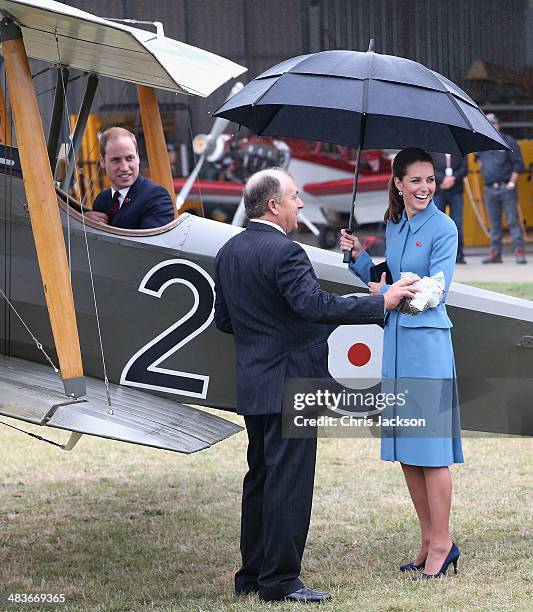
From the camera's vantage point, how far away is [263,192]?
4195 mm

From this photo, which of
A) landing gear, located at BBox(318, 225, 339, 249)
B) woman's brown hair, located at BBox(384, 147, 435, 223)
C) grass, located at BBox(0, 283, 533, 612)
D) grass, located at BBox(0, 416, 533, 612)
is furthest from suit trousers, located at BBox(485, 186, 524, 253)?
woman's brown hair, located at BBox(384, 147, 435, 223)

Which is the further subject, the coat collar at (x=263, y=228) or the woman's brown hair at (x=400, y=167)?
the woman's brown hair at (x=400, y=167)

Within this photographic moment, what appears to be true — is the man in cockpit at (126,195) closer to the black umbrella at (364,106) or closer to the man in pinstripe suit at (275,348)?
the black umbrella at (364,106)

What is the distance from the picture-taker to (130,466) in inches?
285

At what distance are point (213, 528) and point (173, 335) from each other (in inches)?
47.6

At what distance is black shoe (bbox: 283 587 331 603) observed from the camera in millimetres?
4223

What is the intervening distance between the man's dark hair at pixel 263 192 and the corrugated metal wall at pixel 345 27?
397 inches

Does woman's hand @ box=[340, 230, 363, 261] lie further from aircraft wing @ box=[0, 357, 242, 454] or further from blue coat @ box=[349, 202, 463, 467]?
aircraft wing @ box=[0, 357, 242, 454]

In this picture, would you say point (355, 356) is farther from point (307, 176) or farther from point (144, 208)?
point (307, 176)

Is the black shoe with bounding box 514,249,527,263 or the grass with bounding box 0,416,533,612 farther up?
the grass with bounding box 0,416,533,612

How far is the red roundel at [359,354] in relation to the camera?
5.21 metres

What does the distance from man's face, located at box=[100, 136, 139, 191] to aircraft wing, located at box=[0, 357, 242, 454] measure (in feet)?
3.33

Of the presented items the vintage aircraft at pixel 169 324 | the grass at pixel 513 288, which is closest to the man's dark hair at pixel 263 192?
the vintage aircraft at pixel 169 324

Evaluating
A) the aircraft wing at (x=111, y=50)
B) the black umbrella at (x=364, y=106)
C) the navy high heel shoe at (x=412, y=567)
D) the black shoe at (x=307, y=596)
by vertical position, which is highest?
the aircraft wing at (x=111, y=50)
